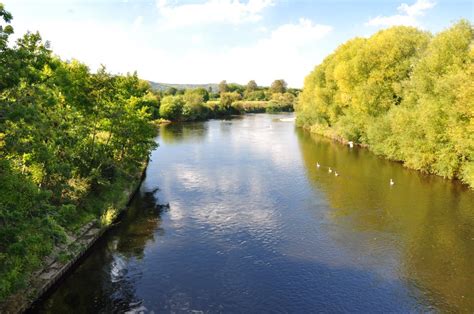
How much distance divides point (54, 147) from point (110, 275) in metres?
8.57

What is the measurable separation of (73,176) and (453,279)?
90.4 feet

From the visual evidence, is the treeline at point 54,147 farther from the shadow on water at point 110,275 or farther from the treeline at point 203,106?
the treeline at point 203,106

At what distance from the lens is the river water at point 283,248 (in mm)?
21922

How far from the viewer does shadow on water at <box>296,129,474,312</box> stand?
23.9 metres

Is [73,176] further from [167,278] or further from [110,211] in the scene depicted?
[167,278]

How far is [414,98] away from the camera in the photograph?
54.0 m

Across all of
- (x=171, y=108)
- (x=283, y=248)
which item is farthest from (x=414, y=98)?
(x=171, y=108)

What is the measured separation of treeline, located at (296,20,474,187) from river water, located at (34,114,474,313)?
4194mm

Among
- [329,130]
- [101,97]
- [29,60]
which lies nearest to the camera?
[29,60]

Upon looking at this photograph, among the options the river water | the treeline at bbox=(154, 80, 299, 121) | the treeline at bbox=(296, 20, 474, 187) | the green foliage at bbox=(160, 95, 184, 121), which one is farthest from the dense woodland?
the treeline at bbox=(154, 80, 299, 121)

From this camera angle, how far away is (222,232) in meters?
31.0

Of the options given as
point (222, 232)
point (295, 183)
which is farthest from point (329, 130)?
point (222, 232)

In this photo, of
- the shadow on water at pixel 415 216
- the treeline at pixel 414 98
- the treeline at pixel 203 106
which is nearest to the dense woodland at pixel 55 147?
the shadow on water at pixel 415 216

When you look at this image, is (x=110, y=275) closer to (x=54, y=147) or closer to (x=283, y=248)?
(x=54, y=147)
